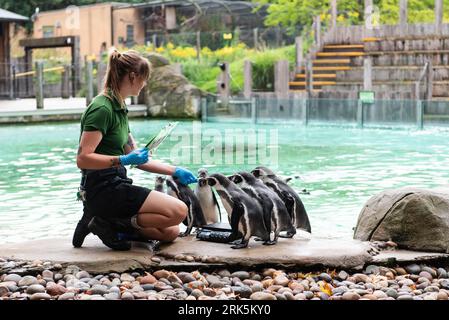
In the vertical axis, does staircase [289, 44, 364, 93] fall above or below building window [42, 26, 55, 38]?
below

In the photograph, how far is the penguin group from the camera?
5.54 m

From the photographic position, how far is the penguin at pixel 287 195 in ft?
19.9

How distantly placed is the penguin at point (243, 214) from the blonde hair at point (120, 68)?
0.89 metres

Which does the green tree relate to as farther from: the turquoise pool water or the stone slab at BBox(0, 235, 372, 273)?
the stone slab at BBox(0, 235, 372, 273)

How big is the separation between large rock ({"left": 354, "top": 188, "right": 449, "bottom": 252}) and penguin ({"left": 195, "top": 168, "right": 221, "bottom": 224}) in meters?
1.11

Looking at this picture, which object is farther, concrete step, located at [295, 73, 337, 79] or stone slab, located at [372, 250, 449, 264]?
concrete step, located at [295, 73, 337, 79]

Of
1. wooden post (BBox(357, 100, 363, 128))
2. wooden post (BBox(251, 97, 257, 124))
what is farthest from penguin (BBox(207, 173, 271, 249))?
wooden post (BBox(251, 97, 257, 124))

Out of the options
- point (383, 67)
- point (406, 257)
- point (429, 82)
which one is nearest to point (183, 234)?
point (406, 257)

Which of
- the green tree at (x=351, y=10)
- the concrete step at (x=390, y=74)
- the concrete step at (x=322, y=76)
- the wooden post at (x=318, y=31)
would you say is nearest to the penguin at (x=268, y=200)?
the concrete step at (x=390, y=74)

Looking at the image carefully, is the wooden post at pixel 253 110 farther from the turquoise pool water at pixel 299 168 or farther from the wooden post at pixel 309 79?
the wooden post at pixel 309 79

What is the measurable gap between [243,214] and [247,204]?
0.07 m
